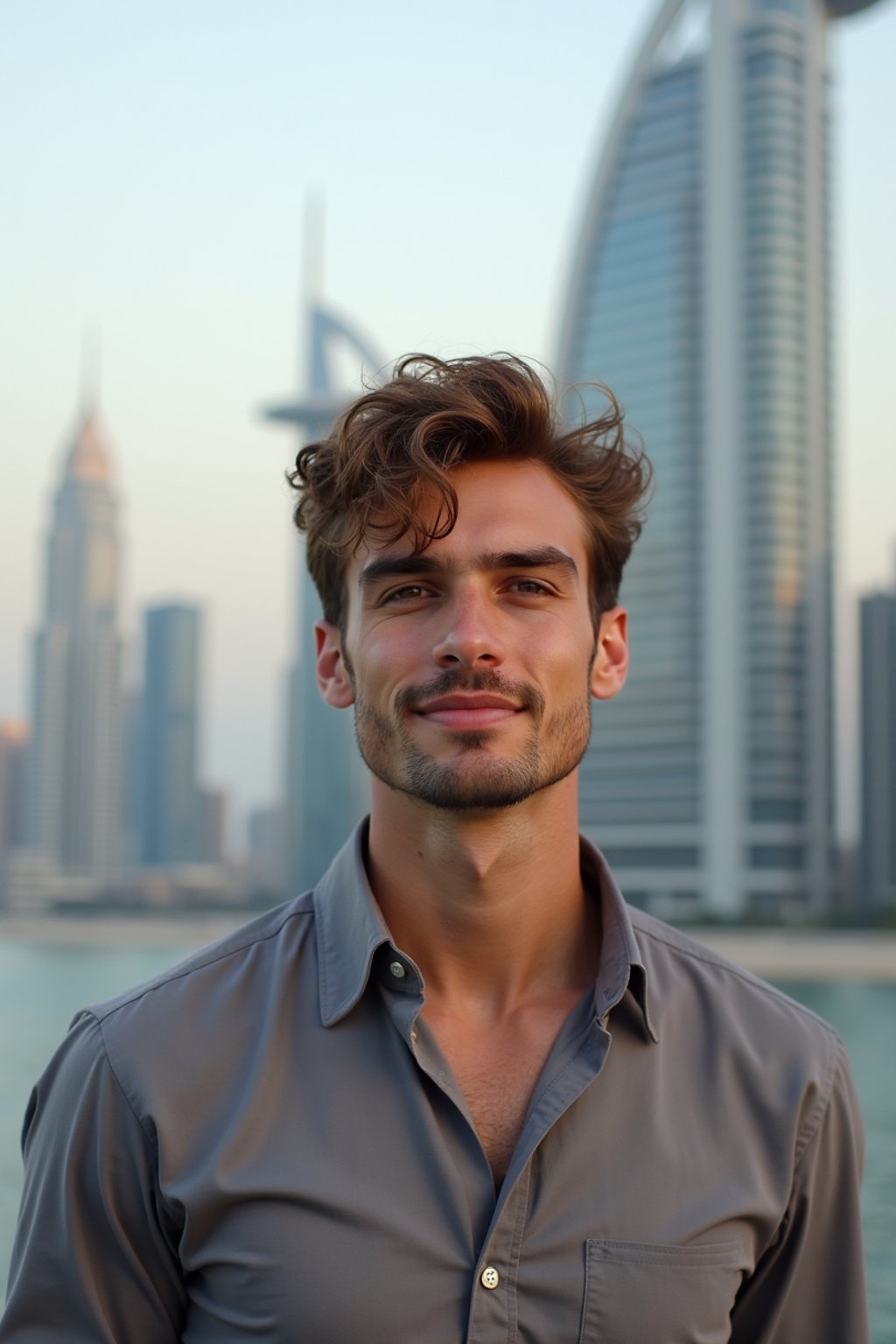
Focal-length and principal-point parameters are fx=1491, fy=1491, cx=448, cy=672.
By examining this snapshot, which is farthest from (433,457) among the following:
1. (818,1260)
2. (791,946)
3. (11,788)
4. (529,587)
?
(11,788)

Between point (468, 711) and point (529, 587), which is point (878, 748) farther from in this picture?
point (468, 711)

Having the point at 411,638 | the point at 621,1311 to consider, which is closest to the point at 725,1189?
the point at 621,1311

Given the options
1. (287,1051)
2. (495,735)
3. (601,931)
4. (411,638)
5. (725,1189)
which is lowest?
(725,1189)

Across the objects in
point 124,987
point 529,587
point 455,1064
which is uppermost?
point 529,587

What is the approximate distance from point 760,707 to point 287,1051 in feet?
241

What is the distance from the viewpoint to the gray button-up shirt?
6.54 ft

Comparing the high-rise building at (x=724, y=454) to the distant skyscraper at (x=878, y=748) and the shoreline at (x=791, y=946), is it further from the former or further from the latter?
the shoreline at (x=791, y=946)

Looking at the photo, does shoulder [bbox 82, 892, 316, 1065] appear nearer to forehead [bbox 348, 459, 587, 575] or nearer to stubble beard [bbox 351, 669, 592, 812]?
stubble beard [bbox 351, 669, 592, 812]

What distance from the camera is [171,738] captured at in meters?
165

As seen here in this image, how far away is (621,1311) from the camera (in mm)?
2014

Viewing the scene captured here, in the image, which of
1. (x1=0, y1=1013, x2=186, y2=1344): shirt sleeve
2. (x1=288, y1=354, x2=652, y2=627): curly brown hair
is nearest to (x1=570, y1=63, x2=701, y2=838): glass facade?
(x1=288, y1=354, x2=652, y2=627): curly brown hair

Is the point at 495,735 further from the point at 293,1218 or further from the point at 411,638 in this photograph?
the point at 293,1218

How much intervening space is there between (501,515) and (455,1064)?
2.78ft

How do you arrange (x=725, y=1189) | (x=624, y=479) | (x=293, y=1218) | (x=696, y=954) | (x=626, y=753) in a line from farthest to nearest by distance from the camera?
(x=626, y=753) → (x=624, y=479) → (x=696, y=954) → (x=725, y=1189) → (x=293, y=1218)
